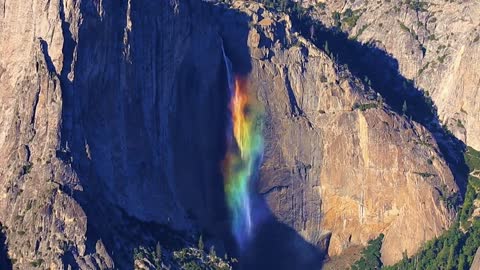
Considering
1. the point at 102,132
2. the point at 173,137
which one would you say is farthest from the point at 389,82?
the point at 102,132

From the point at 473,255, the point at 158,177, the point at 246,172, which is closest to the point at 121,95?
the point at 158,177

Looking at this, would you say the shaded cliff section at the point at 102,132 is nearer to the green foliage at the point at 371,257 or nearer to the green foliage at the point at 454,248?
the green foliage at the point at 371,257

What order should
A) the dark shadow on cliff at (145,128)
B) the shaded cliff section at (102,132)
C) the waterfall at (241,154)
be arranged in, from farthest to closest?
1. the waterfall at (241,154)
2. the dark shadow on cliff at (145,128)
3. the shaded cliff section at (102,132)

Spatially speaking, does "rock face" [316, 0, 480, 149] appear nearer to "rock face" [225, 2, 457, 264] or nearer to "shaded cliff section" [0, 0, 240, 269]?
"rock face" [225, 2, 457, 264]

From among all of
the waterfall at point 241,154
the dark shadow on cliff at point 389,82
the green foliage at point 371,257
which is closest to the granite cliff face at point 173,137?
the green foliage at point 371,257

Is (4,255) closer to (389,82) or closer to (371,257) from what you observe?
(371,257)
